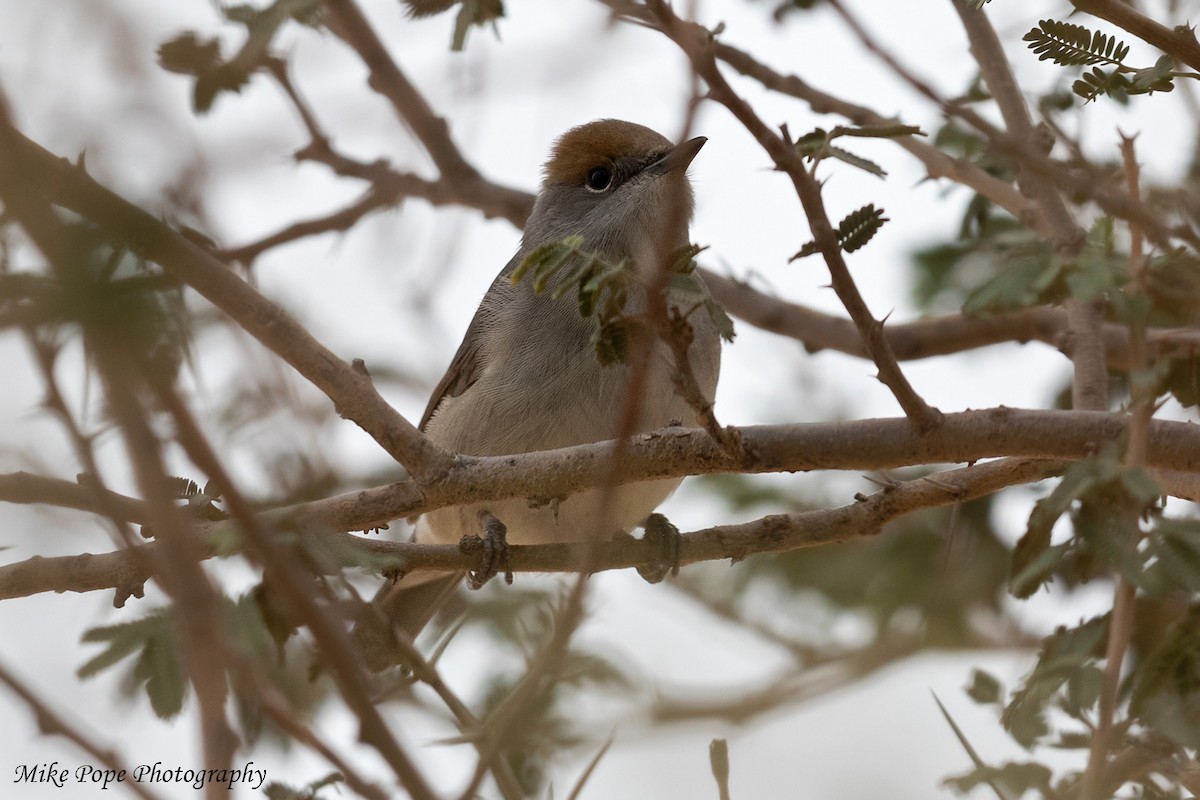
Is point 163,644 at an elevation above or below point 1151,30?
below

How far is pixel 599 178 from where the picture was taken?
6.70 m

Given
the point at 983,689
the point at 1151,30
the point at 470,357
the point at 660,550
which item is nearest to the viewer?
the point at 1151,30

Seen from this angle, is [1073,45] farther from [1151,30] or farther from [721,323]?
[721,323]

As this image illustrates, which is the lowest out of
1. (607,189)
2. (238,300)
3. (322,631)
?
(322,631)

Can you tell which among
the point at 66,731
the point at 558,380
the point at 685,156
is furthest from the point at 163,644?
the point at 685,156

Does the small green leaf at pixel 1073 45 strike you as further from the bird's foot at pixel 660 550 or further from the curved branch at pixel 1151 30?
the bird's foot at pixel 660 550

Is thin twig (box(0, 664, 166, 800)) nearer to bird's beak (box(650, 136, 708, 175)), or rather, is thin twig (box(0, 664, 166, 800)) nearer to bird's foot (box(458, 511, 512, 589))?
bird's foot (box(458, 511, 512, 589))

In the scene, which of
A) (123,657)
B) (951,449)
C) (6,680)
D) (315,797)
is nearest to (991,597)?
(951,449)

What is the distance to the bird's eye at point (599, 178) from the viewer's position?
263 inches

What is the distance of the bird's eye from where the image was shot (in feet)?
21.9

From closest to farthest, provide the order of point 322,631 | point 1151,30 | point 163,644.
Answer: point 322,631, point 1151,30, point 163,644

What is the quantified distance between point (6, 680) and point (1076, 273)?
3002 mm

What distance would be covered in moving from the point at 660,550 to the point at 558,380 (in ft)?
2.80

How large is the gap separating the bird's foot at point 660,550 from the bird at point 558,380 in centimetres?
11
